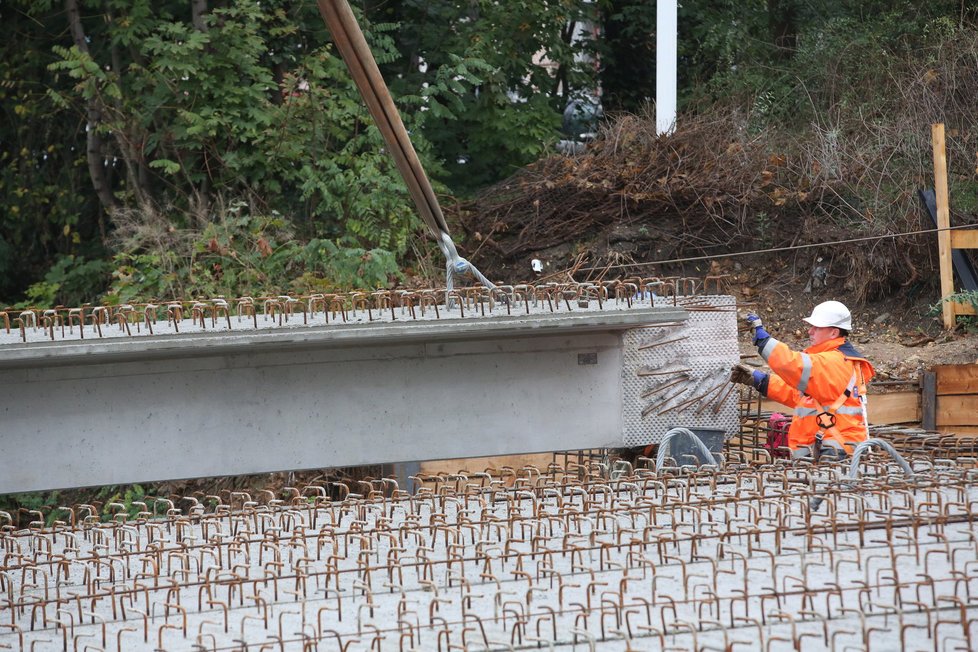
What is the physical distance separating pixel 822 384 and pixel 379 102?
12.7ft

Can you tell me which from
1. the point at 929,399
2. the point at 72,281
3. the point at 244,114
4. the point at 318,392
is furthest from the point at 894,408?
the point at 72,281

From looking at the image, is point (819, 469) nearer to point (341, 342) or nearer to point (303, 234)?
point (341, 342)

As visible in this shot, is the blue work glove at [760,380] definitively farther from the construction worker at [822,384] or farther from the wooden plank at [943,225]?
the wooden plank at [943,225]

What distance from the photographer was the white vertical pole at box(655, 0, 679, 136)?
16.0 meters

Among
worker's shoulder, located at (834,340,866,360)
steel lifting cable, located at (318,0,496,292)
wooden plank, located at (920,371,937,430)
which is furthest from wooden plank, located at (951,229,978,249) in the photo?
steel lifting cable, located at (318,0,496,292)

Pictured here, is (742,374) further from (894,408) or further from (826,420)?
(894,408)

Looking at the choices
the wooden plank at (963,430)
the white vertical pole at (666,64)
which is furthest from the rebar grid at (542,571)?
the white vertical pole at (666,64)

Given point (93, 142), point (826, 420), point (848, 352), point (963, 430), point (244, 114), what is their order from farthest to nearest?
point (93, 142), point (244, 114), point (963, 430), point (848, 352), point (826, 420)

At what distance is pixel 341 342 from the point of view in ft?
28.3

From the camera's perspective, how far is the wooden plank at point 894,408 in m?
11.6

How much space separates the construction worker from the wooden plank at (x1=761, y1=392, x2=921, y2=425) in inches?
116

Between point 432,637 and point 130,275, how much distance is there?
37.0 feet

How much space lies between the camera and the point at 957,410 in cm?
1117

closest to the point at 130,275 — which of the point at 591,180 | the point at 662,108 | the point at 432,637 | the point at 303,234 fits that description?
the point at 303,234
